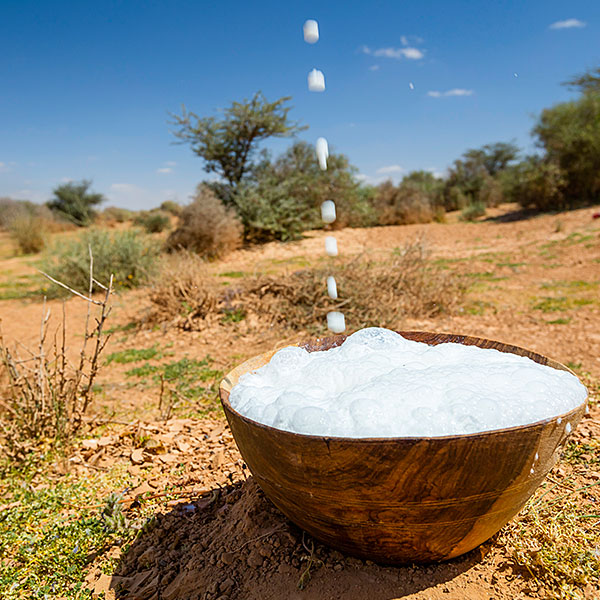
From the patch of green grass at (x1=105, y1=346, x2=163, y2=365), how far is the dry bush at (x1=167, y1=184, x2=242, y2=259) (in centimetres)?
714

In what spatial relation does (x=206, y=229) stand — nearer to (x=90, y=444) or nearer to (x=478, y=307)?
(x=478, y=307)

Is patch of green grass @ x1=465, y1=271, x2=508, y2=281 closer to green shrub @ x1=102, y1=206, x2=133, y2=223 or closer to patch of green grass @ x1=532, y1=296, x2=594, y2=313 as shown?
patch of green grass @ x1=532, y1=296, x2=594, y2=313

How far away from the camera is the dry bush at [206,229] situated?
1260 cm

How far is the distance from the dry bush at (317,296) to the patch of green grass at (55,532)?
3197 millimetres

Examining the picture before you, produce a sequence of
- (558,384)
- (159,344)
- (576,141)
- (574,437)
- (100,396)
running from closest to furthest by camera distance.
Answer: (558,384), (574,437), (100,396), (159,344), (576,141)

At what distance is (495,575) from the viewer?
154 centimetres

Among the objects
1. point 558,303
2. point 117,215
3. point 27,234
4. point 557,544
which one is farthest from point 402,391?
point 117,215

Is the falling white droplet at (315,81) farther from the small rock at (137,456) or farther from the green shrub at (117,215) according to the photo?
the green shrub at (117,215)

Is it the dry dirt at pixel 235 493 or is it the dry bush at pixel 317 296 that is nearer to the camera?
the dry dirt at pixel 235 493

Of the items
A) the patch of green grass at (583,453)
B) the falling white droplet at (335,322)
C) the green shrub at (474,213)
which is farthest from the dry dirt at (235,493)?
the green shrub at (474,213)

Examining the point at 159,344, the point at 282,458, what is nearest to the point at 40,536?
the point at 282,458

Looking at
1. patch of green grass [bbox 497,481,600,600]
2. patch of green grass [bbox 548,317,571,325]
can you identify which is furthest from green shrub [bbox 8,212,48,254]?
patch of green grass [bbox 497,481,600,600]

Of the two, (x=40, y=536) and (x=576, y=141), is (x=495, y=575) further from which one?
(x=576, y=141)

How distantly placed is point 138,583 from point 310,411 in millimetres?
1087
